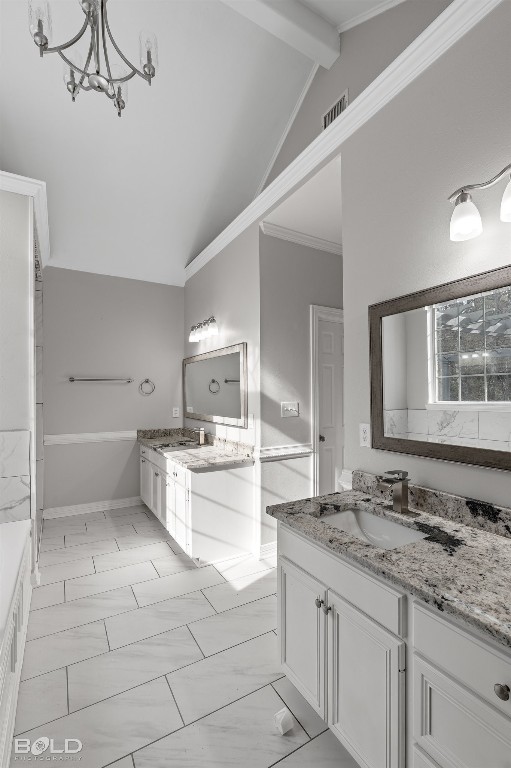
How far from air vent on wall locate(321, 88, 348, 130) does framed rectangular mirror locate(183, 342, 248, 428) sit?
1.82 m

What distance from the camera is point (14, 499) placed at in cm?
260

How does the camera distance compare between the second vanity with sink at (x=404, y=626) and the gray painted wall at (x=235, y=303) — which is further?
the gray painted wall at (x=235, y=303)

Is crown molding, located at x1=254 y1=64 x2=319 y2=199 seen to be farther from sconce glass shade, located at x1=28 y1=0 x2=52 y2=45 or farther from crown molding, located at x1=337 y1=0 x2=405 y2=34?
sconce glass shade, located at x1=28 y1=0 x2=52 y2=45

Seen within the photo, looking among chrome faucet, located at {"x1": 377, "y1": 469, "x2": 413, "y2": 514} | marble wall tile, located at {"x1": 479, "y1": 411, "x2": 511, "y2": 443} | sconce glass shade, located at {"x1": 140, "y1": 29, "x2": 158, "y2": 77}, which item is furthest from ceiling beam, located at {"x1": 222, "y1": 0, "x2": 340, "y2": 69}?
chrome faucet, located at {"x1": 377, "y1": 469, "x2": 413, "y2": 514}

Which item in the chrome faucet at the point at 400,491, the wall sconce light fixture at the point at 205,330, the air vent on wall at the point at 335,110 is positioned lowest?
the chrome faucet at the point at 400,491

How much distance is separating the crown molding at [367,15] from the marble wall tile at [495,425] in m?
2.51

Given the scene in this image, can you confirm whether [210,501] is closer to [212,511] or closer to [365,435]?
[212,511]

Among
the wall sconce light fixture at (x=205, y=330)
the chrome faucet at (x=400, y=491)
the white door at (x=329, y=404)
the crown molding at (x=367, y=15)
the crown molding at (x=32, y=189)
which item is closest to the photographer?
the chrome faucet at (x=400, y=491)

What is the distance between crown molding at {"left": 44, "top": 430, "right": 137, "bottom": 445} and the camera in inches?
158

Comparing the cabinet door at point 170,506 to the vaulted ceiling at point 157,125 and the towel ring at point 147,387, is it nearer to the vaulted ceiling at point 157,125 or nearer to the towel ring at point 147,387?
the towel ring at point 147,387

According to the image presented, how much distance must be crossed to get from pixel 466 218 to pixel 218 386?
2.72 metres

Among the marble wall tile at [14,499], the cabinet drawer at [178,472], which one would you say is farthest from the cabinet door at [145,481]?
the marble wall tile at [14,499]

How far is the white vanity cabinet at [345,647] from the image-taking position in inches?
45.0

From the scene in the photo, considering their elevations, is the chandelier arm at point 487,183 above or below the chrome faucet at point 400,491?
above
